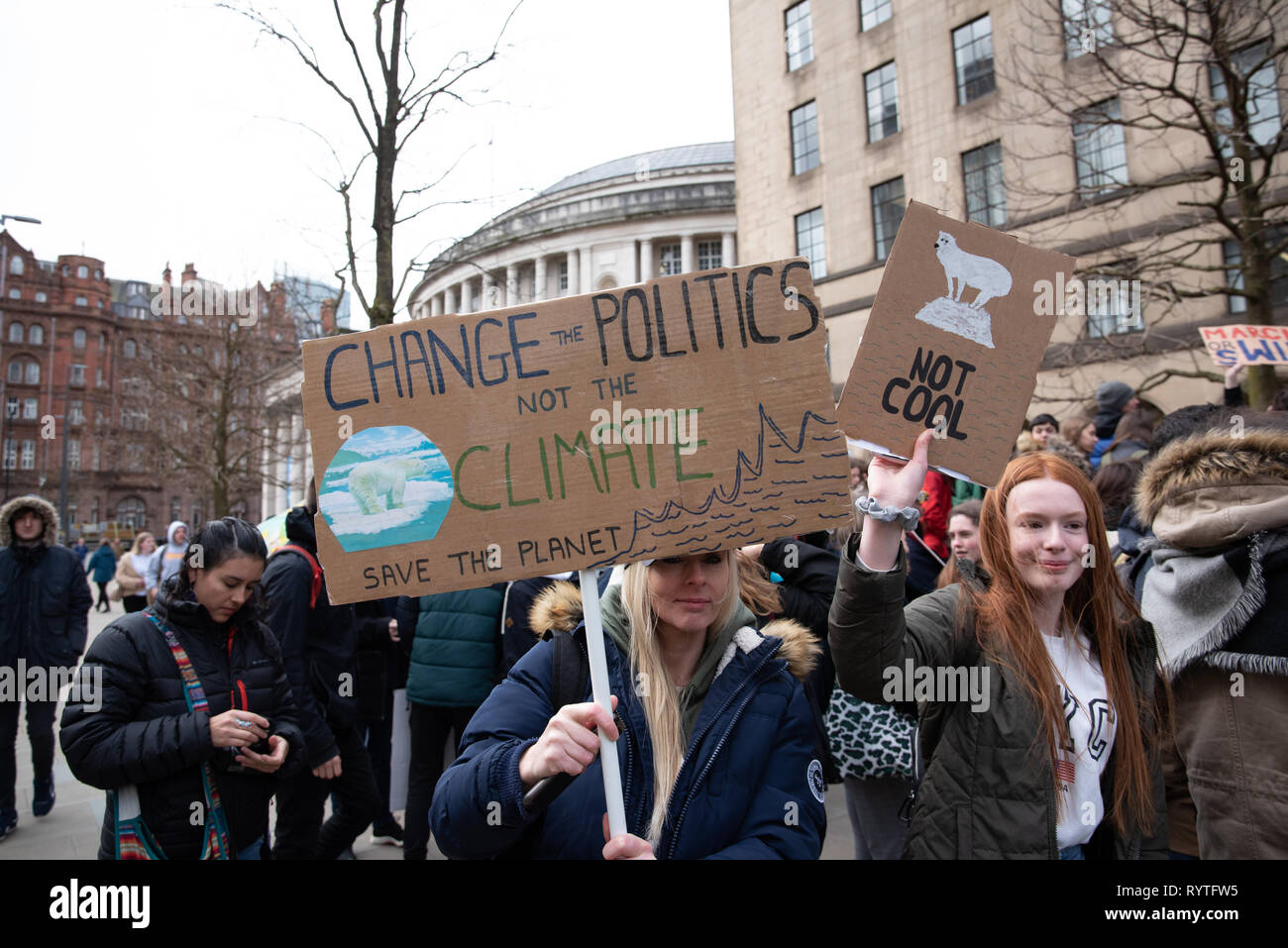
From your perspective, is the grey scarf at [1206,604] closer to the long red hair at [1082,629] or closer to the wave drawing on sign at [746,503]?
the long red hair at [1082,629]

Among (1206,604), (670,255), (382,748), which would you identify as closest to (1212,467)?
(1206,604)

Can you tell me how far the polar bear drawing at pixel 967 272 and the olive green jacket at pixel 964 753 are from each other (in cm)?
81

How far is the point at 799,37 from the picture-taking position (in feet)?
80.7

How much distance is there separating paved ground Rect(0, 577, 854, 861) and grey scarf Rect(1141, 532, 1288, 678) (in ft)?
9.83

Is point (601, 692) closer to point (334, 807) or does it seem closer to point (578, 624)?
point (578, 624)

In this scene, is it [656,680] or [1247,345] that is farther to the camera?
[1247,345]

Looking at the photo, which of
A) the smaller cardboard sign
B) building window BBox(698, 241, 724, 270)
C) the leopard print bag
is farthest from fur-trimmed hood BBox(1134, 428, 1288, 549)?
building window BBox(698, 241, 724, 270)

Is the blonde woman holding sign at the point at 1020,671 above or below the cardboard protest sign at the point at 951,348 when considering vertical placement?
below

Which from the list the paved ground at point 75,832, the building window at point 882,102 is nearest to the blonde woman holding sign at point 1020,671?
the paved ground at point 75,832

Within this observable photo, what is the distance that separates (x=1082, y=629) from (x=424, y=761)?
384cm

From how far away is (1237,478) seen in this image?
256 cm

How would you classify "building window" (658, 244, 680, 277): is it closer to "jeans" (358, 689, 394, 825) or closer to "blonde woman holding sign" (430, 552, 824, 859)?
"jeans" (358, 689, 394, 825)

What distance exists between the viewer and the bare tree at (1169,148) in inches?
389

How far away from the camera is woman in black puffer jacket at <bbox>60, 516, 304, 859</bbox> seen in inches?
110
